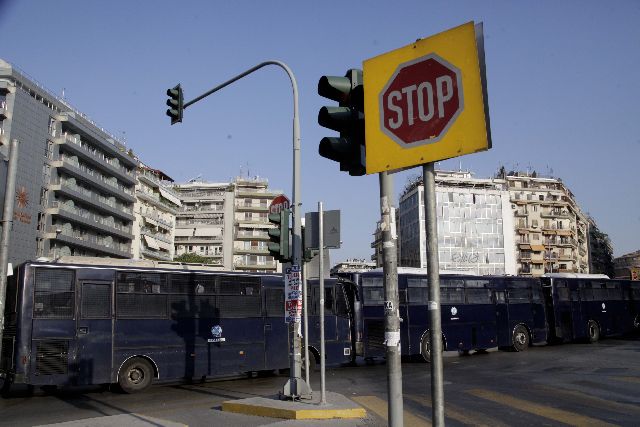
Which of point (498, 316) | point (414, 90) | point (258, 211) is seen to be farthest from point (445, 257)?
point (414, 90)

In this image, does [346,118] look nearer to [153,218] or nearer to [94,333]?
[94,333]

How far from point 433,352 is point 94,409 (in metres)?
10.4

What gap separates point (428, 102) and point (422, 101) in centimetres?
6

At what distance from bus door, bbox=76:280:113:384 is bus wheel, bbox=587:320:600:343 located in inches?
954

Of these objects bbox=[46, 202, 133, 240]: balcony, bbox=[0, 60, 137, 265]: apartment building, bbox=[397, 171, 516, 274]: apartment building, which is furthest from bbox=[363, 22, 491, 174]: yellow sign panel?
bbox=[397, 171, 516, 274]: apartment building

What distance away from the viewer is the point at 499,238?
94.3 m

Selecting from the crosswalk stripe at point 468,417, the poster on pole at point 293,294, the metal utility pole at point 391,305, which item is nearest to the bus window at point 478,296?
the crosswalk stripe at point 468,417

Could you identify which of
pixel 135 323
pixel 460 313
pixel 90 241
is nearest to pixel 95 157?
pixel 90 241

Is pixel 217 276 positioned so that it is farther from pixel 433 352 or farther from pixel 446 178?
pixel 446 178

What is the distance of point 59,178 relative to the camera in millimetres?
61031

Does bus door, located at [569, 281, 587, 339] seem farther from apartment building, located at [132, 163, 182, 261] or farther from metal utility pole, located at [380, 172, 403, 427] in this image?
apartment building, located at [132, 163, 182, 261]

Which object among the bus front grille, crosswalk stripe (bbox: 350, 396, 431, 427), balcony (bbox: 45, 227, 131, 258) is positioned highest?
balcony (bbox: 45, 227, 131, 258)

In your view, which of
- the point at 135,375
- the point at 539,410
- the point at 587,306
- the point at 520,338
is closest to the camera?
the point at 539,410

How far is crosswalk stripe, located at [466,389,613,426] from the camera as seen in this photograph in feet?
31.3
